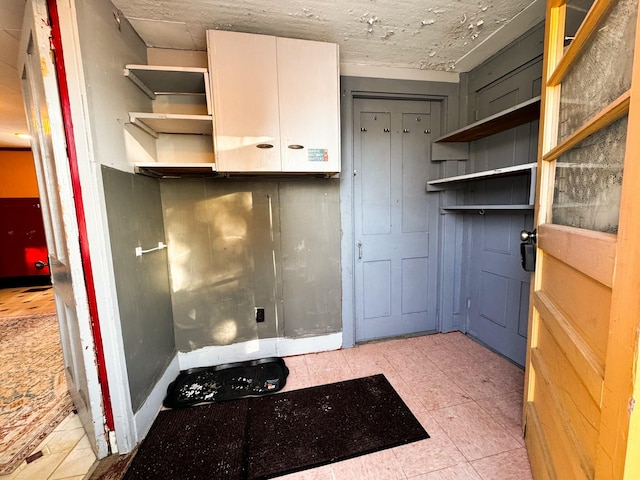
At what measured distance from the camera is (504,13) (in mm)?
1602

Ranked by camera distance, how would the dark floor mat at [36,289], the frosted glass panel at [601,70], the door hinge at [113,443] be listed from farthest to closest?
the dark floor mat at [36,289], the door hinge at [113,443], the frosted glass panel at [601,70]

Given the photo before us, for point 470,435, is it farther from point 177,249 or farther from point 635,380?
point 177,249

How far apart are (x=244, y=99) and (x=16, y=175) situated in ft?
18.6

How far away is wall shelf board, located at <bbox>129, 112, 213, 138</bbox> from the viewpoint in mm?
1513

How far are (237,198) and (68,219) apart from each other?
1.02 metres

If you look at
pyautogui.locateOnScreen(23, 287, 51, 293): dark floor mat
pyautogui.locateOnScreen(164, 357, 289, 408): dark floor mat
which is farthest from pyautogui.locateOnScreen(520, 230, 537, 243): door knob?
pyautogui.locateOnScreen(23, 287, 51, 293): dark floor mat

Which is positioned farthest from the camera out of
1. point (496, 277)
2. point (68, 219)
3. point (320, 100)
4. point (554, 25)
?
point (496, 277)

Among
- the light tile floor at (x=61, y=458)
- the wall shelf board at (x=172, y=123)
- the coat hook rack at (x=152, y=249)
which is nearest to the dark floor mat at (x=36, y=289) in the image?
the light tile floor at (x=61, y=458)

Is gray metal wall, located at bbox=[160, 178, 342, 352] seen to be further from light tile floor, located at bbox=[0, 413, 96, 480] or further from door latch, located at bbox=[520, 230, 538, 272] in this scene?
door latch, located at bbox=[520, 230, 538, 272]

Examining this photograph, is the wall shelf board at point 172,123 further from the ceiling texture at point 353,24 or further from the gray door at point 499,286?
the gray door at point 499,286

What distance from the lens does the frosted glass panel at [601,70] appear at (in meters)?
0.64

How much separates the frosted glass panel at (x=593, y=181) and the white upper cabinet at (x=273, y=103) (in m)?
1.19

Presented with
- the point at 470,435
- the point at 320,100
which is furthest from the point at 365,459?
the point at 320,100

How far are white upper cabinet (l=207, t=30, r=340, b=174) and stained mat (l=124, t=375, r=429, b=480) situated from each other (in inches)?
60.4
